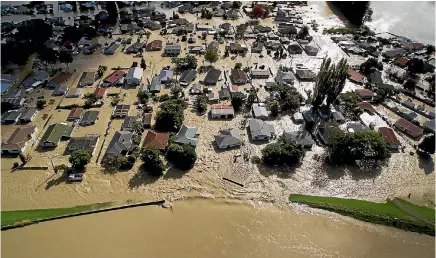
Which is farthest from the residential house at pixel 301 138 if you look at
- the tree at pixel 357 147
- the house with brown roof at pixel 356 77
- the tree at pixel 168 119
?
the house with brown roof at pixel 356 77

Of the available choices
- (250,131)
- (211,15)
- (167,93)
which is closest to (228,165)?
(250,131)

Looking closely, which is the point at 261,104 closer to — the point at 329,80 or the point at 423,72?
the point at 329,80

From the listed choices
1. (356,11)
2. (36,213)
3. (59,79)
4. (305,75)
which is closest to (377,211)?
(305,75)

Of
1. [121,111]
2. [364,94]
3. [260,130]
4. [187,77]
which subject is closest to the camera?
[260,130]

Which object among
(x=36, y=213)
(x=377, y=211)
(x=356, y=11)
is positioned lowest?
(x=36, y=213)

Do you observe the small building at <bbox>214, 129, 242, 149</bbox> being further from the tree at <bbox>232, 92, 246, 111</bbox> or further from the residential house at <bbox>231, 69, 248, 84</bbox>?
the residential house at <bbox>231, 69, 248, 84</bbox>

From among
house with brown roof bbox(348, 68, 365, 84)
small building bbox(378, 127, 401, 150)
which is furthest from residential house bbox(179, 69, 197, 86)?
small building bbox(378, 127, 401, 150)

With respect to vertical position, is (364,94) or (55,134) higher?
(364,94)

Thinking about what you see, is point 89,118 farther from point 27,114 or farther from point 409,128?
point 409,128
